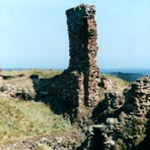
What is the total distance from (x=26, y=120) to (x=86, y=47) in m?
7.29

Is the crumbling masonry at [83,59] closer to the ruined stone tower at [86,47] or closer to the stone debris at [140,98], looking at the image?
the ruined stone tower at [86,47]

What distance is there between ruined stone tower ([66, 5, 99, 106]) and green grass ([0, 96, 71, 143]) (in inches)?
123

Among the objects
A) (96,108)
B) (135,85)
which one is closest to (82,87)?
(96,108)

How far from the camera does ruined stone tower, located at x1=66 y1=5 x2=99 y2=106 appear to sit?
3866 cm

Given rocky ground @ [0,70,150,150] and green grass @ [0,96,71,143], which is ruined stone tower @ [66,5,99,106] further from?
green grass @ [0,96,71,143]

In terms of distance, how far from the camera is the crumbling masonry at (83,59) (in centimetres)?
3872

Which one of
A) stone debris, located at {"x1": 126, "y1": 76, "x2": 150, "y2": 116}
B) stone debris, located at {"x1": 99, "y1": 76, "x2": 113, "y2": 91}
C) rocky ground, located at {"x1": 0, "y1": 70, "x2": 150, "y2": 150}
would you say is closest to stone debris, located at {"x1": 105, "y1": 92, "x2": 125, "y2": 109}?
rocky ground, located at {"x1": 0, "y1": 70, "x2": 150, "y2": 150}

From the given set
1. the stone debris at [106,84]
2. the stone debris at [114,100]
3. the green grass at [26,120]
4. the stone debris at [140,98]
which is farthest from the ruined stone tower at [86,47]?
the stone debris at [140,98]

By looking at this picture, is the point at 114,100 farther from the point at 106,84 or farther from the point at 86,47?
the point at 106,84

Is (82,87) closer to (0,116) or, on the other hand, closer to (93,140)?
(0,116)

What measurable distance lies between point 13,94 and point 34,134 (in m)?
6.85

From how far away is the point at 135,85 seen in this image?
27.1 meters

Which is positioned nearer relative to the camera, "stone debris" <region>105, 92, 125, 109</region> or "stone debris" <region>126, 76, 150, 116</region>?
"stone debris" <region>126, 76, 150, 116</region>

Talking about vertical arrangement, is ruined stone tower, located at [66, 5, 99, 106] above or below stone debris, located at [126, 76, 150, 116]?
above
